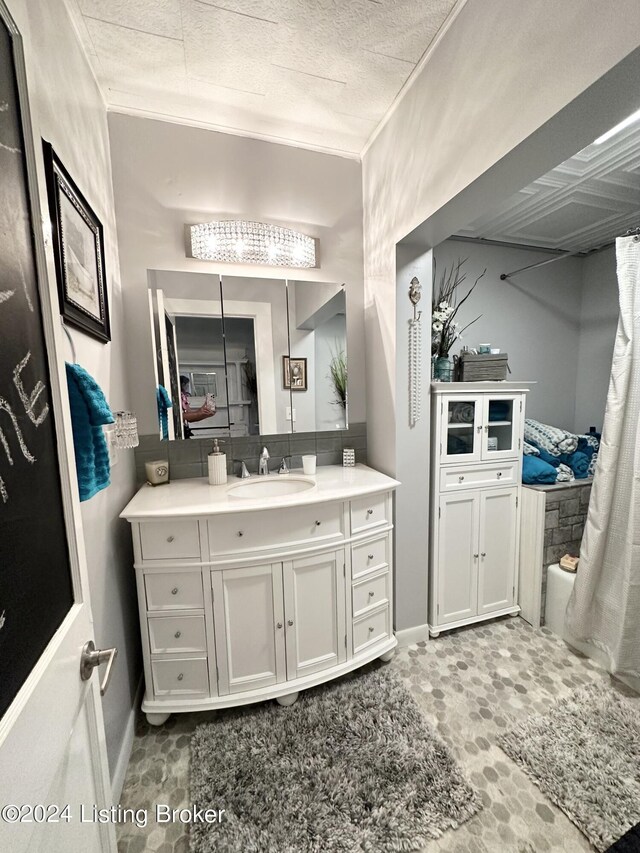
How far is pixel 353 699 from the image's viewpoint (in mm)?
1555

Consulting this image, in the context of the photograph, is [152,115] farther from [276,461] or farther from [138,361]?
[276,461]

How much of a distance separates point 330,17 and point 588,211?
6.28 ft

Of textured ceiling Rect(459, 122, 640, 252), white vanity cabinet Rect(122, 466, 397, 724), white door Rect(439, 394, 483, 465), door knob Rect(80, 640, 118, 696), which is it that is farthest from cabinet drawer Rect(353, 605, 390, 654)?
textured ceiling Rect(459, 122, 640, 252)

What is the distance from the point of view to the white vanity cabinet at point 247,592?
138 centimetres

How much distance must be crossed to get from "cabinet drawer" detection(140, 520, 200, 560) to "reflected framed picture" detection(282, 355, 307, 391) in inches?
35.1

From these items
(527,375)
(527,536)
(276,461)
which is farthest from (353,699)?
(527,375)

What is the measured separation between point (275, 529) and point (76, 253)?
1213mm

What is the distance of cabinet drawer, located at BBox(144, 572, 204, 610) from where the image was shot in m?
1.38

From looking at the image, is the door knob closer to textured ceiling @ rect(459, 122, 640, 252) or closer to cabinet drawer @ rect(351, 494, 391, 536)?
cabinet drawer @ rect(351, 494, 391, 536)

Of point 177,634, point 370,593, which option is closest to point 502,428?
point 370,593

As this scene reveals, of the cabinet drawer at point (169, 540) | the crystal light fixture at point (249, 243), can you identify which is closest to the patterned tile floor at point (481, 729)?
the cabinet drawer at point (169, 540)

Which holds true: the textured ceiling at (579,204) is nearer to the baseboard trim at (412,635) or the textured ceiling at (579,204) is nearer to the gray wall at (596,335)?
the gray wall at (596,335)

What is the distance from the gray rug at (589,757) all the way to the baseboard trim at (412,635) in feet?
1.90

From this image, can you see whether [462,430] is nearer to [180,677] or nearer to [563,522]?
[563,522]
